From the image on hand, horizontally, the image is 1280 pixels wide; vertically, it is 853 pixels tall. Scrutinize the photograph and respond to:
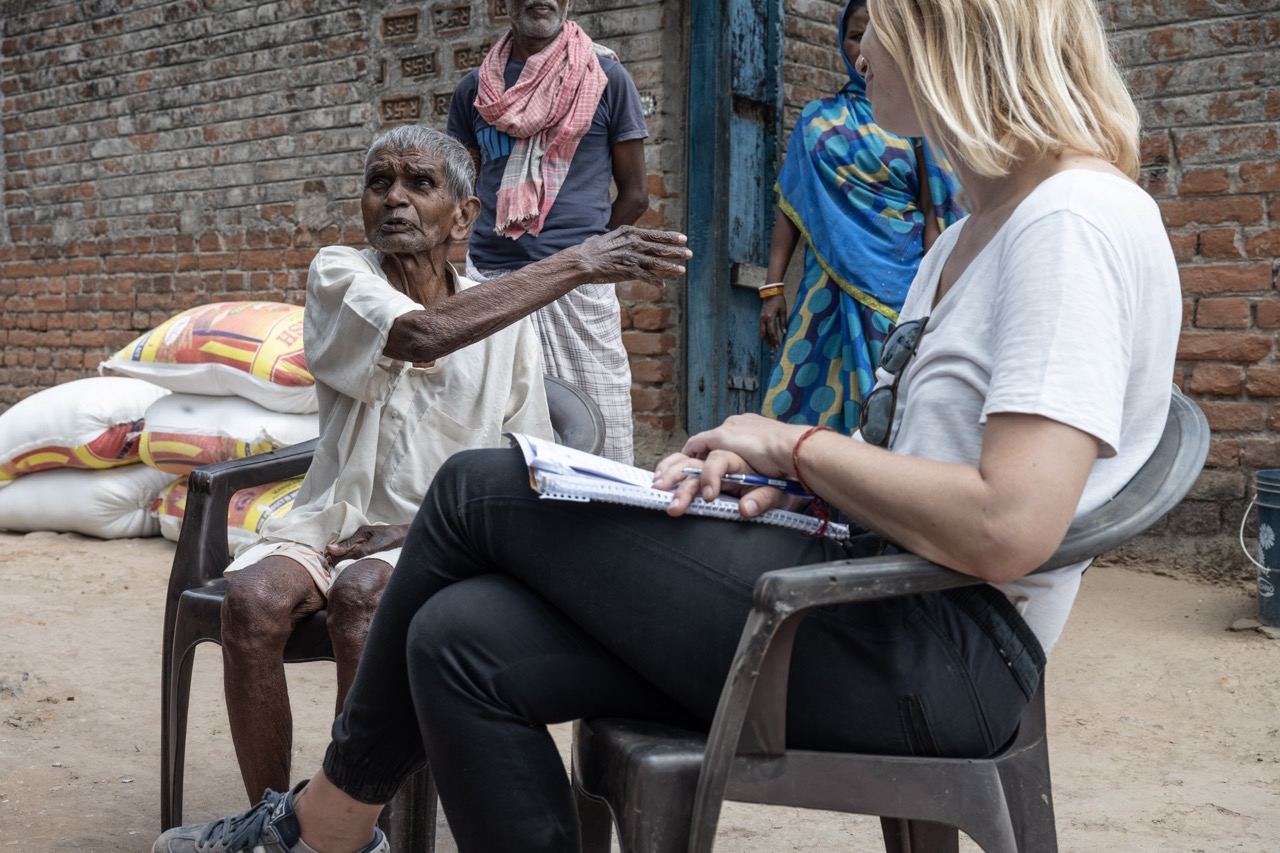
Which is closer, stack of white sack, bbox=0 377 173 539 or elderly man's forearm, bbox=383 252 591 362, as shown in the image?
elderly man's forearm, bbox=383 252 591 362

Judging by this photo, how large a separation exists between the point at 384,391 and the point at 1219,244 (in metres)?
3.04

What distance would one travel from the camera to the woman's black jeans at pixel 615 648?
1312 mm

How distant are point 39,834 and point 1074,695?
8.04ft

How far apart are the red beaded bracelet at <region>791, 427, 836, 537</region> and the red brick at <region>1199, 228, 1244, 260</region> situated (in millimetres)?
3165

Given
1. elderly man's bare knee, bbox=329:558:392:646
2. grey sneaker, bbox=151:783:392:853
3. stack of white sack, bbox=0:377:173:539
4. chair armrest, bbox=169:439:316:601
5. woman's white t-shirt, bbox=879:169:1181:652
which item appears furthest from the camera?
stack of white sack, bbox=0:377:173:539

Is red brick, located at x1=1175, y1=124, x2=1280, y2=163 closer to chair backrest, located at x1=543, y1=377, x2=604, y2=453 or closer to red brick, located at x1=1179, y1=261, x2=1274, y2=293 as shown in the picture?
red brick, located at x1=1179, y1=261, x2=1274, y2=293

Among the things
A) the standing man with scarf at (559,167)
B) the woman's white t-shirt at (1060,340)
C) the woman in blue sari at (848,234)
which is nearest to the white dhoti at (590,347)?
the standing man with scarf at (559,167)

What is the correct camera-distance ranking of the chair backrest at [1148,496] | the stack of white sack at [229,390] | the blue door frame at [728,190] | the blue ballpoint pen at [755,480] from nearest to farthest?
the chair backrest at [1148,496], the blue ballpoint pen at [755,480], the stack of white sack at [229,390], the blue door frame at [728,190]

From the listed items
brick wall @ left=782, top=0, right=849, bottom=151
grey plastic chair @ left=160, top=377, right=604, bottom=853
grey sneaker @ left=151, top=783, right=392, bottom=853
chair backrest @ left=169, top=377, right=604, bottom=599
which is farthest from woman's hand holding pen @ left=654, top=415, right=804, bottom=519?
brick wall @ left=782, top=0, right=849, bottom=151

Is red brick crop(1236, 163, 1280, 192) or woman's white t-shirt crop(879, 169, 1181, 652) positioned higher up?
red brick crop(1236, 163, 1280, 192)

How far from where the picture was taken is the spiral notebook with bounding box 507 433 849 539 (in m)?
1.32

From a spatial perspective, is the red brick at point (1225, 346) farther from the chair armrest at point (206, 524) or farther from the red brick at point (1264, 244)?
the chair armrest at point (206, 524)

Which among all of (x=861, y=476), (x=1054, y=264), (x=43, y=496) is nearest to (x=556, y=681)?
(x=861, y=476)

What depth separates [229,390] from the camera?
4652mm
